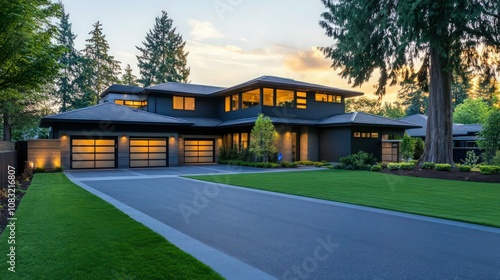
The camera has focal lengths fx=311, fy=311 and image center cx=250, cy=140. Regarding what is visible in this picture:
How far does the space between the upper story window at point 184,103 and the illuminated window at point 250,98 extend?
200 inches

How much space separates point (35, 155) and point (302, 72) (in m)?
24.3

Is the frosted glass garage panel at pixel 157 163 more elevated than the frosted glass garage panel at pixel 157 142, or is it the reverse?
the frosted glass garage panel at pixel 157 142

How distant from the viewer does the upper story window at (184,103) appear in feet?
87.6

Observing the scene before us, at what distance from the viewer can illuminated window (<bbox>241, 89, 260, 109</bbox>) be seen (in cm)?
2408

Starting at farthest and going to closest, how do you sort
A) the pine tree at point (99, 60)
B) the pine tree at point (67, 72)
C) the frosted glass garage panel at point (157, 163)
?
the pine tree at point (99, 60) < the pine tree at point (67, 72) < the frosted glass garage panel at point (157, 163)

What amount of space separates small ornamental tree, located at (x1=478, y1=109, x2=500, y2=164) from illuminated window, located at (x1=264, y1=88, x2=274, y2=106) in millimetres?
13292

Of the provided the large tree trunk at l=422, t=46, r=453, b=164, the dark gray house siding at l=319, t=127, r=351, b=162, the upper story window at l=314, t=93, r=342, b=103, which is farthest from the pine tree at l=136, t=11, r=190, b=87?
the large tree trunk at l=422, t=46, r=453, b=164

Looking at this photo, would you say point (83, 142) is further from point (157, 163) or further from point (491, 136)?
point (491, 136)

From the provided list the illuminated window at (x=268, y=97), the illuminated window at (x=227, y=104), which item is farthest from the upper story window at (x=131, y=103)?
the illuminated window at (x=268, y=97)

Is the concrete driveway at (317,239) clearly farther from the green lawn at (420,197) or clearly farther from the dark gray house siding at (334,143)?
the dark gray house siding at (334,143)

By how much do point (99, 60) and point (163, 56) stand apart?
954 centimetres

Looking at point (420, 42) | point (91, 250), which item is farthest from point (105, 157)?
point (420, 42)

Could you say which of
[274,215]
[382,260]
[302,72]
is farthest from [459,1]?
[302,72]

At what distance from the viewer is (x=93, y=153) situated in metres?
20.7
